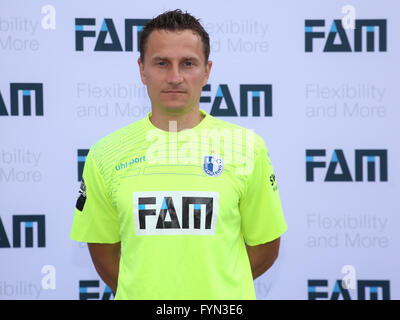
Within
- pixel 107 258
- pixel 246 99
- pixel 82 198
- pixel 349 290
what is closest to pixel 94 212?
pixel 82 198

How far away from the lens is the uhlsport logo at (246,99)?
8.90 ft

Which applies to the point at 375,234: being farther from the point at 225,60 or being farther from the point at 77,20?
the point at 77,20

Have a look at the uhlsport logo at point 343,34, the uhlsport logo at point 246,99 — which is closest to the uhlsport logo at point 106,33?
the uhlsport logo at point 246,99

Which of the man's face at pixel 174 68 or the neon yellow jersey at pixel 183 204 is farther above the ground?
the man's face at pixel 174 68

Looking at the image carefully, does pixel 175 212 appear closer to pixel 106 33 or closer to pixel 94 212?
pixel 94 212

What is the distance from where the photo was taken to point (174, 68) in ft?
4.65

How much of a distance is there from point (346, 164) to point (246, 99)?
769 mm

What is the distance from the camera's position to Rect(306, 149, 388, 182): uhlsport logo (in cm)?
273

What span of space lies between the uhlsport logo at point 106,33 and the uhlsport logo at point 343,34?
107 cm

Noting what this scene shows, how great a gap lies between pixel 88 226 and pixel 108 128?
47.1 inches

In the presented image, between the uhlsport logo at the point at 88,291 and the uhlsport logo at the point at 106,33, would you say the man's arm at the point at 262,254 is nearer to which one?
the uhlsport logo at the point at 88,291
